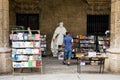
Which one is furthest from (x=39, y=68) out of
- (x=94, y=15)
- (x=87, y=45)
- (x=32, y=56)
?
(x=94, y=15)

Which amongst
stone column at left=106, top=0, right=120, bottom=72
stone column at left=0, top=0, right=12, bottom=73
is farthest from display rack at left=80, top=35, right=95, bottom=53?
stone column at left=0, top=0, right=12, bottom=73

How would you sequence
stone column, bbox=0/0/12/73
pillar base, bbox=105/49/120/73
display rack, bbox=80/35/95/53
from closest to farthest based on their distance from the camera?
stone column, bbox=0/0/12/73 → pillar base, bbox=105/49/120/73 → display rack, bbox=80/35/95/53

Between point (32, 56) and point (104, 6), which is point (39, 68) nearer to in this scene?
point (32, 56)

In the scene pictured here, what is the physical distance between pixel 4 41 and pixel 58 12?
25.2ft

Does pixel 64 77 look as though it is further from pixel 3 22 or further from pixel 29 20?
pixel 29 20

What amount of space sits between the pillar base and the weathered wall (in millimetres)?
6845

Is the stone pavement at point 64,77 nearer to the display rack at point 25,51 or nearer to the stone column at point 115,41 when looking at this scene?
the display rack at point 25,51

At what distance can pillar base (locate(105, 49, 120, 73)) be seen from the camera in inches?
636

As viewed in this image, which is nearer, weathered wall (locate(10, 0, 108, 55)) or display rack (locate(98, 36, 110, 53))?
display rack (locate(98, 36, 110, 53))

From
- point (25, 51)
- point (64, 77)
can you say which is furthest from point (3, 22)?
point (64, 77)

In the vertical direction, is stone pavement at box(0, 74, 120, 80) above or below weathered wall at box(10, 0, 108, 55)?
below

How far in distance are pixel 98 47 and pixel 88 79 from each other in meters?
8.48

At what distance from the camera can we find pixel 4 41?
16.1m

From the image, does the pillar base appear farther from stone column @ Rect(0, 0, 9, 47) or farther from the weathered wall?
the weathered wall
